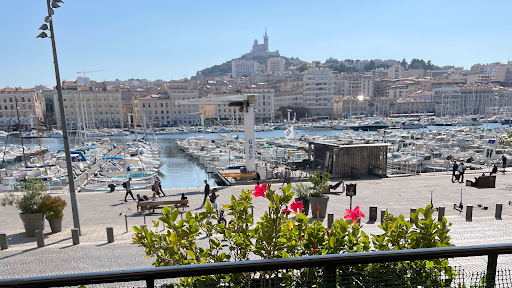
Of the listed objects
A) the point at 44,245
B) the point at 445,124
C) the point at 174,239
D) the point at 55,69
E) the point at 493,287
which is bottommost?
the point at 445,124

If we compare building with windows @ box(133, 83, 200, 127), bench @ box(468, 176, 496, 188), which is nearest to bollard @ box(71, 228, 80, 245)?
bench @ box(468, 176, 496, 188)

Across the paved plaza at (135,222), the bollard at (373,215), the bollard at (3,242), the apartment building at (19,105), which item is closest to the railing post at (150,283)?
the paved plaza at (135,222)

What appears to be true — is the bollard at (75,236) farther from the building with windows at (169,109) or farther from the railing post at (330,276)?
the building with windows at (169,109)

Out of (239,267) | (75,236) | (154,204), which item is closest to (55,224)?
(75,236)

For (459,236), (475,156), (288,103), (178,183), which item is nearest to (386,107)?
(288,103)

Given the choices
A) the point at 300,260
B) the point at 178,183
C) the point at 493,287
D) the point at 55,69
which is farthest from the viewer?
the point at 178,183

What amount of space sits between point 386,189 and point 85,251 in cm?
1118

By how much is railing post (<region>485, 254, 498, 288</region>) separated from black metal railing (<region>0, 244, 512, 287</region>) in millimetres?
69

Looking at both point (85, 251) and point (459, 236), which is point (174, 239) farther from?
point (459, 236)

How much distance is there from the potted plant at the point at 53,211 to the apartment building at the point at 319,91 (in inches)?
3998

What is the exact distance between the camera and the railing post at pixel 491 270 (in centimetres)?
172

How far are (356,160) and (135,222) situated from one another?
11154 millimetres

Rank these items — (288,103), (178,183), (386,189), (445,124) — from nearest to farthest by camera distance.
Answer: (386,189) → (178,183) → (445,124) → (288,103)

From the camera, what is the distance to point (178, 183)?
88.4 ft
